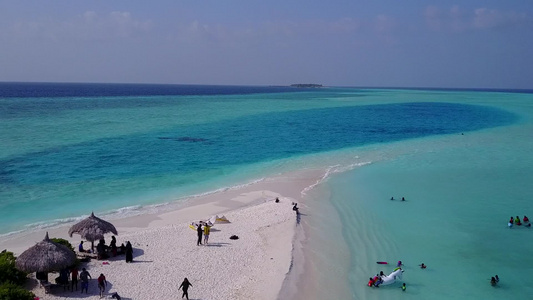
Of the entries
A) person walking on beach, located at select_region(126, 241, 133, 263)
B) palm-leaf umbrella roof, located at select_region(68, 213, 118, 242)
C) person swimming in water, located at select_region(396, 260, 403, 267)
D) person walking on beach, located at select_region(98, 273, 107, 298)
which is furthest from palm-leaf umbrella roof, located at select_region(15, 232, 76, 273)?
person swimming in water, located at select_region(396, 260, 403, 267)

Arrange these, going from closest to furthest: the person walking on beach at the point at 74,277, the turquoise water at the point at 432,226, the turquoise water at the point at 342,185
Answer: the person walking on beach at the point at 74,277, the turquoise water at the point at 432,226, the turquoise water at the point at 342,185

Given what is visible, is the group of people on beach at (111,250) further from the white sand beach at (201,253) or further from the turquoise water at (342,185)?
the turquoise water at (342,185)

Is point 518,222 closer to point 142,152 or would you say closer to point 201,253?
point 201,253

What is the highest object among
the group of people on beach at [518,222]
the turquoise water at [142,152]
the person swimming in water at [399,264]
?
the turquoise water at [142,152]

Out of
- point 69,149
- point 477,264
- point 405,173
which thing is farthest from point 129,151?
point 477,264

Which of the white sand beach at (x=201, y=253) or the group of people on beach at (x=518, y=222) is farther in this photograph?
the group of people on beach at (x=518, y=222)

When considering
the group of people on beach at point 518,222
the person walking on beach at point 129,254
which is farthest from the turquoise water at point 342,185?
the person walking on beach at point 129,254

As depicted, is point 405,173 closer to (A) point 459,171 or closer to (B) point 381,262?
(A) point 459,171
